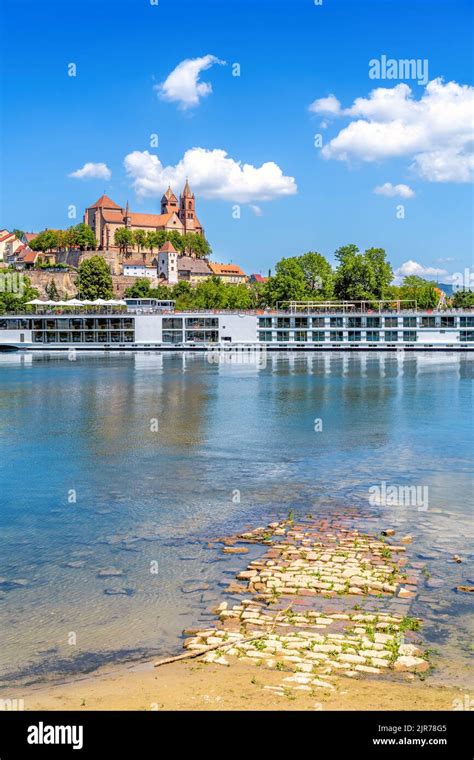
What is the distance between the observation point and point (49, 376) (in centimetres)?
6744

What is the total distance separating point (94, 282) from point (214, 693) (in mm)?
137755

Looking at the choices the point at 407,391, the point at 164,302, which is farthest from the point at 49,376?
the point at 164,302

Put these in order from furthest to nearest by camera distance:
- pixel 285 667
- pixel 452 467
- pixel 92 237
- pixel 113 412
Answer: pixel 92 237, pixel 113 412, pixel 452 467, pixel 285 667

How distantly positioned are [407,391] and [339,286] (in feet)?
228

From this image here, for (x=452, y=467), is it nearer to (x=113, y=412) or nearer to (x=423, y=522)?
(x=423, y=522)

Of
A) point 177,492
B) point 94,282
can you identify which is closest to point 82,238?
point 94,282

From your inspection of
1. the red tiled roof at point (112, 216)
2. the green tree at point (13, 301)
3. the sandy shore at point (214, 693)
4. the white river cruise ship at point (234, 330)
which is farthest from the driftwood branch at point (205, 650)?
the red tiled roof at point (112, 216)

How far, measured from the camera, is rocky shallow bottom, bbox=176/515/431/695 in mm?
10859

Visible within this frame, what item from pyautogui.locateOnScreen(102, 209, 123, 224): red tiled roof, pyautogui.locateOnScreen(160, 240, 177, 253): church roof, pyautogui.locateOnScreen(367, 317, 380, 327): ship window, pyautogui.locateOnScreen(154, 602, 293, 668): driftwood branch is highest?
pyautogui.locateOnScreen(102, 209, 123, 224): red tiled roof

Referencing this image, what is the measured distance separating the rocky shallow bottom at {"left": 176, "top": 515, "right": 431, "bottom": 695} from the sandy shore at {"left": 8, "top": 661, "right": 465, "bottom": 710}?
0.83 ft

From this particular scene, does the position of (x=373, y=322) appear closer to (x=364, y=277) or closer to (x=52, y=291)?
(x=364, y=277)

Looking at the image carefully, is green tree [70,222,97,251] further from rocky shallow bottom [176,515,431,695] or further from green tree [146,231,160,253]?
rocky shallow bottom [176,515,431,695]

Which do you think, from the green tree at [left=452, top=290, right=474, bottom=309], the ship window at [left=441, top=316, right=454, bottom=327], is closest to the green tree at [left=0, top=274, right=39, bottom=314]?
the ship window at [left=441, top=316, right=454, bottom=327]

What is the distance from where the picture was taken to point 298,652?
11.2m
